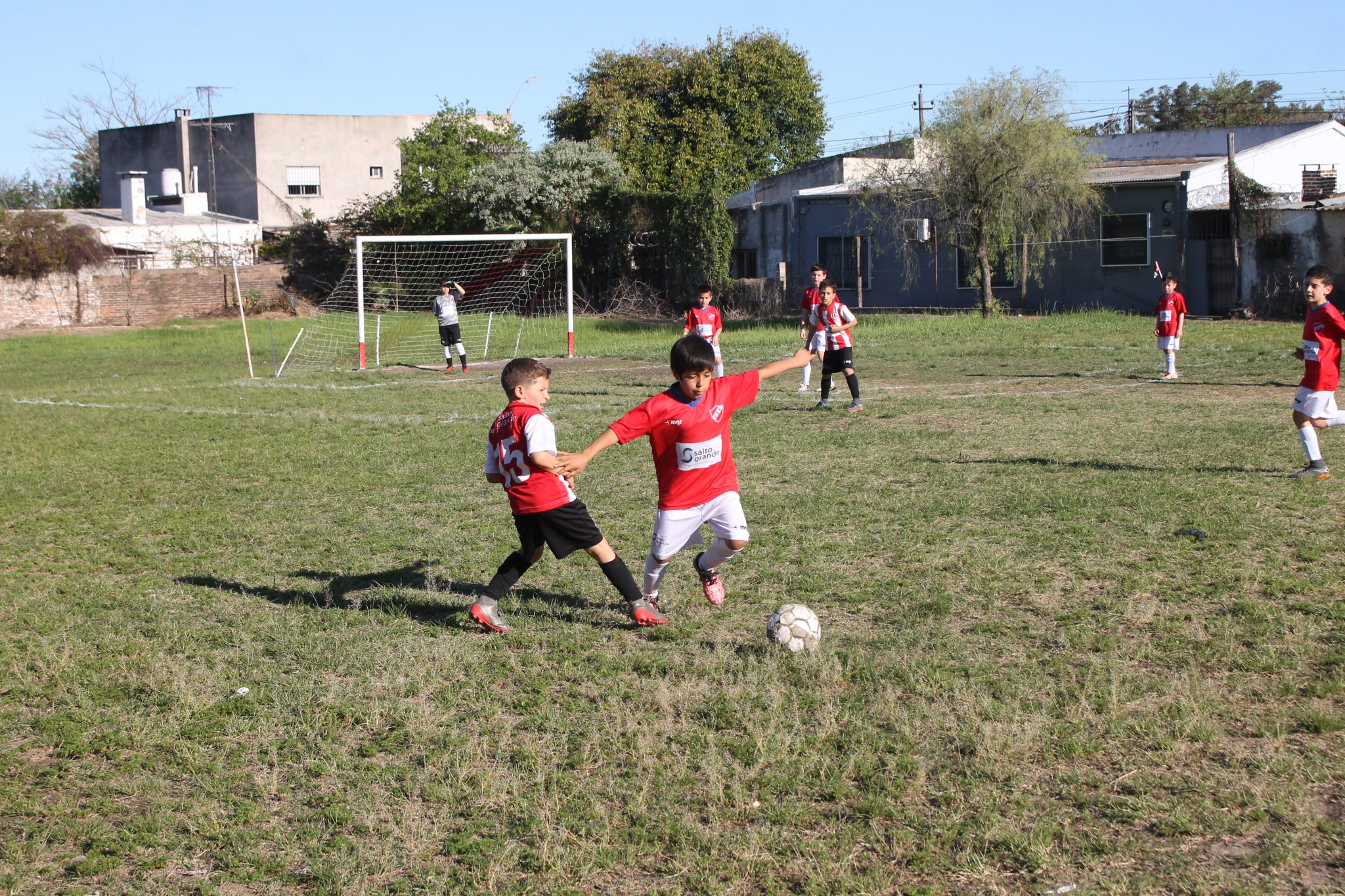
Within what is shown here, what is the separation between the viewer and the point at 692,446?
234 inches

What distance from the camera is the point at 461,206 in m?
40.0

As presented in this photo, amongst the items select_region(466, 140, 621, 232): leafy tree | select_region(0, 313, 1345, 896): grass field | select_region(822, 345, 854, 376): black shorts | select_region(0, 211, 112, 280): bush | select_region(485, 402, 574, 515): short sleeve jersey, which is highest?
select_region(466, 140, 621, 232): leafy tree

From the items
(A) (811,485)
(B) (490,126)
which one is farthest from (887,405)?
(B) (490,126)

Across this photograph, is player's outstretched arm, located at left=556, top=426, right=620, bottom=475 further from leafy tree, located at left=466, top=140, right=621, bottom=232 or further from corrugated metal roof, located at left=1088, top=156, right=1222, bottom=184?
leafy tree, located at left=466, top=140, right=621, bottom=232

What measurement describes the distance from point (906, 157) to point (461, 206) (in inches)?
619

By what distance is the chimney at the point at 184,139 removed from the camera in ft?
166

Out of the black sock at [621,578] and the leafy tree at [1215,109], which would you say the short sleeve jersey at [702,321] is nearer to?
the black sock at [621,578]

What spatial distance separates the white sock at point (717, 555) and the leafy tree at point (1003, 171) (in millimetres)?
25337

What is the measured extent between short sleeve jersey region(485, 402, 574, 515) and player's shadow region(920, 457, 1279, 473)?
5495 millimetres

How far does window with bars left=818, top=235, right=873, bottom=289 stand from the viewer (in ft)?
120

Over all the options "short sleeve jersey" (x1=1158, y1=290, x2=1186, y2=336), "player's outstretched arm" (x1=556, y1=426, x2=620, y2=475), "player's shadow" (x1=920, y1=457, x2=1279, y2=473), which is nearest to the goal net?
"short sleeve jersey" (x1=1158, y1=290, x2=1186, y2=336)

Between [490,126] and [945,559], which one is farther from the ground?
[490,126]

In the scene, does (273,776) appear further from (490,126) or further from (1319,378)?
(490,126)

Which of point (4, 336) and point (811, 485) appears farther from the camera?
point (4, 336)
